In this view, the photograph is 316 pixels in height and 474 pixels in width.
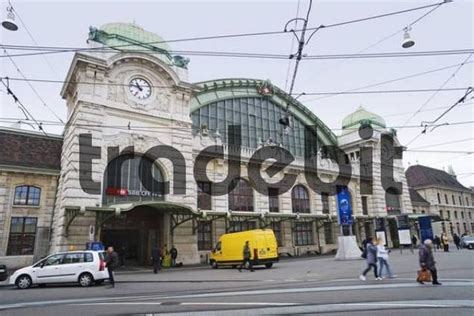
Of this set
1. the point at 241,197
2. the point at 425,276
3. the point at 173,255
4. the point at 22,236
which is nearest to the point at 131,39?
the point at 241,197

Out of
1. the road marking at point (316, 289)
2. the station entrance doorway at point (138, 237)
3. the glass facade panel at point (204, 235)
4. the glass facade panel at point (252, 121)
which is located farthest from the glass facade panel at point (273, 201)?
the road marking at point (316, 289)

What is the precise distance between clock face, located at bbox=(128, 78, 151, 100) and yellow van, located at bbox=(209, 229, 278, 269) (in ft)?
41.4

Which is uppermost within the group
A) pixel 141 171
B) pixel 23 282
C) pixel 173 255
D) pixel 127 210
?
pixel 141 171

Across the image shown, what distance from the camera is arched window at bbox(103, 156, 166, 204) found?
24016 mm

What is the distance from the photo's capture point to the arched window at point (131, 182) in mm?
24016

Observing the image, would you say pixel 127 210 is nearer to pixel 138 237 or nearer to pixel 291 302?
pixel 138 237

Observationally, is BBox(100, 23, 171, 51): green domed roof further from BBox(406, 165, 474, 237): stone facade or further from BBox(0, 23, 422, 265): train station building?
BBox(406, 165, 474, 237): stone facade

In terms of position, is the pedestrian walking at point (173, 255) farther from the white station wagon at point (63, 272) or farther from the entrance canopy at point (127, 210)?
the white station wagon at point (63, 272)

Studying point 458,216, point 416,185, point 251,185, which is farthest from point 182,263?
point 458,216

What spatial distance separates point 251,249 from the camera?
21531 millimetres

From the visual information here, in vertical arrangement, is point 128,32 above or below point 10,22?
above

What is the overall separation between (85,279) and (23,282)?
2.70 meters

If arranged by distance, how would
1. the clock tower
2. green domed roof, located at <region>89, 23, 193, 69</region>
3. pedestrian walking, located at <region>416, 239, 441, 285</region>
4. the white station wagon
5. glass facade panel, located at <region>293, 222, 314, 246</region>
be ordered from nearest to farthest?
pedestrian walking, located at <region>416, 239, 441, 285</region> → the white station wagon → the clock tower → green domed roof, located at <region>89, 23, 193, 69</region> → glass facade panel, located at <region>293, 222, 314, 246</region>

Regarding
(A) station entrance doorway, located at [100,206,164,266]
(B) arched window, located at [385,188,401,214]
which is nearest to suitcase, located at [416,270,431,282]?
(A) station entrance doorway, located at [100,206,164,266]
